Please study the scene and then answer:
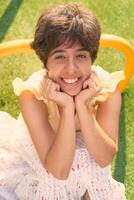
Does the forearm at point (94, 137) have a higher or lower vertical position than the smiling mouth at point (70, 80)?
lower

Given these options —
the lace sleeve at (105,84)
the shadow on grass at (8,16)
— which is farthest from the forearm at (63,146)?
the shadow on grass at (8,16)

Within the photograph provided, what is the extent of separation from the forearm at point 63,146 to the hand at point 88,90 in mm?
76

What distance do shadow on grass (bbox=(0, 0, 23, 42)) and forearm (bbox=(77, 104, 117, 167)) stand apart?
2.16 metres

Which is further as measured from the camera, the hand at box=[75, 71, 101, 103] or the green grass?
the green grass

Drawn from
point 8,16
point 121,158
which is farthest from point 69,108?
point 8,16

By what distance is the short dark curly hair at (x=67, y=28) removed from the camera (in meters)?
2.42

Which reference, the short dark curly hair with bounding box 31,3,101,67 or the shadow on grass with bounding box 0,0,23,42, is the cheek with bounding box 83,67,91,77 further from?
the shadow on grass with bounding box 0,0,23,42

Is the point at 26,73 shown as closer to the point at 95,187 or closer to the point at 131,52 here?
the point at 131,52

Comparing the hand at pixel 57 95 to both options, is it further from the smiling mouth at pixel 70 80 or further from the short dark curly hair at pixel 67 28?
the short dark curly hair at pixel 67 28

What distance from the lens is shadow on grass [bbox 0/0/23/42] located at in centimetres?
468

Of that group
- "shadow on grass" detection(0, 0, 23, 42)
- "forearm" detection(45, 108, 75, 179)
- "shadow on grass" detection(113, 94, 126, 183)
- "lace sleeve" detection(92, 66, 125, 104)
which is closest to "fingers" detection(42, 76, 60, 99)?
"forearm" detection(45, 108, 75, 179)

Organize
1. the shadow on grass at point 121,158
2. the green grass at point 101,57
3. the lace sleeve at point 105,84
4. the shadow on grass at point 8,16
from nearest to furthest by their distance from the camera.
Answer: the lace sleeve at point 105,84
the shadow on grass at point 121,158
the green grass at point 101,57
the shadow on grass at point 8,16

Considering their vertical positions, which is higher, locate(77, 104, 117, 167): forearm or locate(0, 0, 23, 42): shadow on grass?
locate(77, 104, 117, 167): forearm

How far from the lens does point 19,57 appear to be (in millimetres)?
4457
